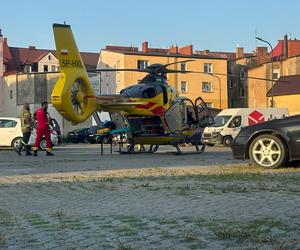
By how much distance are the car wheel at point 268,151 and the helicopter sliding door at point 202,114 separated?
981cm

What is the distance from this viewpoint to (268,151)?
13.3 m

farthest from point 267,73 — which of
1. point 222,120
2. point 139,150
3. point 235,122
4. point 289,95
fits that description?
point 139,150

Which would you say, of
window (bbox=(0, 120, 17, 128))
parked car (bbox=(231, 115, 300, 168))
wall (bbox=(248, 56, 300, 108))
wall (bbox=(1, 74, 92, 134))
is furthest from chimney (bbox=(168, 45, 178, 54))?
parked car (bbox=(231, 115, 300, 168))

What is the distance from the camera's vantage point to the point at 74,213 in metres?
7.44

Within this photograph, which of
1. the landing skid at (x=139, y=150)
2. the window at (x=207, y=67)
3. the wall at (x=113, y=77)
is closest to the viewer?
the landing skid at (x=139, y=150)

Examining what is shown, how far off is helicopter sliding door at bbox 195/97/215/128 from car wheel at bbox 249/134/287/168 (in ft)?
32.2

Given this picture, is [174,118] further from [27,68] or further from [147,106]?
[27,68]

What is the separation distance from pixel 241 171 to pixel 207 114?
36.7 feet

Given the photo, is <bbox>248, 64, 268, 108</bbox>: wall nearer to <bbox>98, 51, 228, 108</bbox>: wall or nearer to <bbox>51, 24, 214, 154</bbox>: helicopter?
<bbox>98, 51, 228, 108</bbox>: wall

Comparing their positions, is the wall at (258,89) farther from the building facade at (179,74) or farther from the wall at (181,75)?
the wall at (181,75)

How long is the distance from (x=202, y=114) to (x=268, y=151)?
10.6 meters

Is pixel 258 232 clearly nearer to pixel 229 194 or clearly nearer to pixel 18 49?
pixel 229 194

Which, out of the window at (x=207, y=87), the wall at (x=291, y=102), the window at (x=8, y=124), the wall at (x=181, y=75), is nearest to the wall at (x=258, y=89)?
the wall at (x=181, y=75)

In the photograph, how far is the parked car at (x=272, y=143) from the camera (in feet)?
42.7
